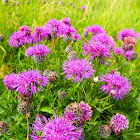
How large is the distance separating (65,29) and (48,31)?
245 mm

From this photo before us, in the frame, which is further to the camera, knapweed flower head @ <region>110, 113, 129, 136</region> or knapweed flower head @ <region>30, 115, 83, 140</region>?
knapweed flower head @ <region>110, 113, 129, 136</region>

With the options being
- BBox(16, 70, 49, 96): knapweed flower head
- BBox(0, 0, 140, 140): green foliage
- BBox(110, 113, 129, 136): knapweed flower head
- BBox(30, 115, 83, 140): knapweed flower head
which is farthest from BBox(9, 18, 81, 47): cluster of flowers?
BBox(30, 115, 83, 140): knapweed flower head

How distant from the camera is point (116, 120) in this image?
131cm

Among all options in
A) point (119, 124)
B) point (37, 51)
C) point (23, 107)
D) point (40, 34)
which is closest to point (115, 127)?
point (119, 124)

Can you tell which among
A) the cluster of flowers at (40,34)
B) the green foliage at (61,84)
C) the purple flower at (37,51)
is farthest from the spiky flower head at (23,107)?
the cluster of flowers at (40,34)

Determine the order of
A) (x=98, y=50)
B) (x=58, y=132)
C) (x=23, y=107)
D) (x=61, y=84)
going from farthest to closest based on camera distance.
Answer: (x=61, y=84), (x=98, y=50), (x=23, y=107), (x=58, y=132)

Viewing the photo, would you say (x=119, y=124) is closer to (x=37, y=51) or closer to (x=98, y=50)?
(x=98, y=50)

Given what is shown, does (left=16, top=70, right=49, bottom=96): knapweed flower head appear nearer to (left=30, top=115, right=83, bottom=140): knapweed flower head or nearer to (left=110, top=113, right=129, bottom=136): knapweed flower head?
(left=30, top=115, right=83, bottom=140): knapweed flower head

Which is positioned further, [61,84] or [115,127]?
[61,84]

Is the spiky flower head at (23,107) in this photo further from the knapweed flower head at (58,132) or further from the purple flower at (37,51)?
the purple flower at (37,51)

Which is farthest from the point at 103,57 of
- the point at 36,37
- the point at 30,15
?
the point at 30,15

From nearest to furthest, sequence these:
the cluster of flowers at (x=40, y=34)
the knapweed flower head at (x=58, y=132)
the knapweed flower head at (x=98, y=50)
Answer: the knapweed flower head at (x=58, y=132)
the knapweed flower head at (x=98, y=50)
the cluster of flowers at (x=40, y=34)

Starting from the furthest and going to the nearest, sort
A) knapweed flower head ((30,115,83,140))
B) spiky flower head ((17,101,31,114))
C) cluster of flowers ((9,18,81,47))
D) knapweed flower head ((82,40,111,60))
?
cluster of flowers ((9,18,81,47)) → knapweed flower head ((82,40,111,60)) → spiky flower head ((17,101,31,114)) → knapweed flower head ((30,115,83,140))

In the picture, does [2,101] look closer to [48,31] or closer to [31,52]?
[31,52]
